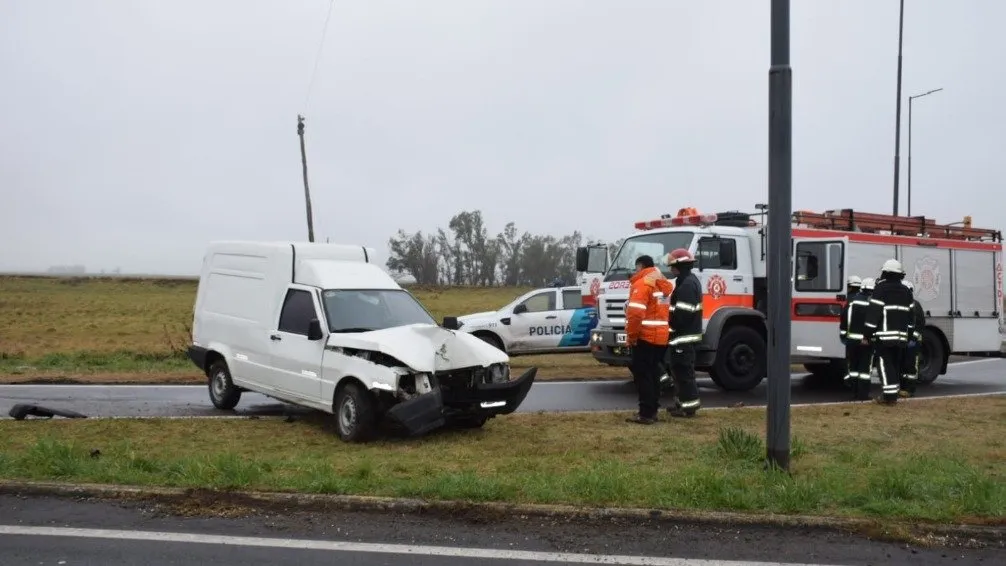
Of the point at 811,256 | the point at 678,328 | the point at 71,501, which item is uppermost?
the point at 811,256

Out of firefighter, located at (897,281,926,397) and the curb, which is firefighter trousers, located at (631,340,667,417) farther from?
firefighter, located at (897,281,926,397)

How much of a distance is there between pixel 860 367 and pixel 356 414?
7230 mm

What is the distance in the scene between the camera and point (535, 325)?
1686 centimetres

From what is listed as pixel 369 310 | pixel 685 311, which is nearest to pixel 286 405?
pixel 369 310

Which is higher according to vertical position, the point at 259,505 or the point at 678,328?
the point at 678,328

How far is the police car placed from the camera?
16812mm

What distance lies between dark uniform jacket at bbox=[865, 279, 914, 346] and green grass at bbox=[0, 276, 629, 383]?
504 cm

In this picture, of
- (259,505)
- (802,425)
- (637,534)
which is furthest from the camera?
(802,425)

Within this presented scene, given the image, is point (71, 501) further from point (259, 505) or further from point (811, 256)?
point (811, 256)

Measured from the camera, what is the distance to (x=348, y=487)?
6348 millimetres

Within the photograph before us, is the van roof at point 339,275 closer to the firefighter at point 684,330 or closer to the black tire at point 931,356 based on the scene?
the firefighter at point 684,330

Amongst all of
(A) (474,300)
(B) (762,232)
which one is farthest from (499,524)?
(A) (474,300)

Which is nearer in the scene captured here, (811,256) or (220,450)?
(220,450)

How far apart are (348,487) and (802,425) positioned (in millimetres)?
5196
